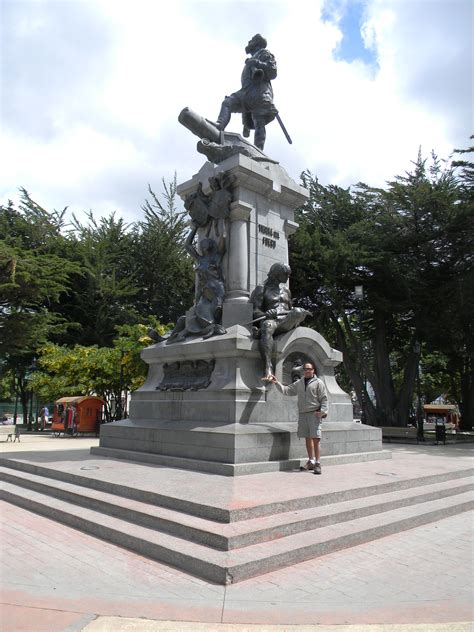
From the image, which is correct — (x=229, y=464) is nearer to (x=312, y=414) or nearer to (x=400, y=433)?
(x=312, y=414)

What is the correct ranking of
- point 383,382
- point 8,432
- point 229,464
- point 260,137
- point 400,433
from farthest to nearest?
point 383,382 → point 8,432 → point 400,433 → point 260,137 → point 229,464

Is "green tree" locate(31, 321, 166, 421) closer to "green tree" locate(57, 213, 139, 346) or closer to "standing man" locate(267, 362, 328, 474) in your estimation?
"green tree" locate(57, 213, 139, 346)

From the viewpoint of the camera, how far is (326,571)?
4.73 m

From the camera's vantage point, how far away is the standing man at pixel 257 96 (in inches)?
496

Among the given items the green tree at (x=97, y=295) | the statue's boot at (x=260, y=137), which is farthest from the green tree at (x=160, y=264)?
the statue's boot at (x=260, y=137)

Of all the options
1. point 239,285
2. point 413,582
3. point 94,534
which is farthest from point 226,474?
point 239,285

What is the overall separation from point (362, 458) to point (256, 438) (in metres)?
2.80

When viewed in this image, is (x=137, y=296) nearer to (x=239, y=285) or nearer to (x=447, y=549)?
(x=239, y=285)

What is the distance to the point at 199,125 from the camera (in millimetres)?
11750

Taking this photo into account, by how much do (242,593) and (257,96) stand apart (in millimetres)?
11354

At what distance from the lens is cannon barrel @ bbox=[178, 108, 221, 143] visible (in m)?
11.6

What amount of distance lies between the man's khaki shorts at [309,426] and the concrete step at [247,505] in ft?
1.92

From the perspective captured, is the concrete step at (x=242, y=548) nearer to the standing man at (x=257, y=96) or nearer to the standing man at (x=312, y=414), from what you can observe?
the standing man at (x=312, y=414)

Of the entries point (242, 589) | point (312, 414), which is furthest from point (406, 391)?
point (242, 589)
